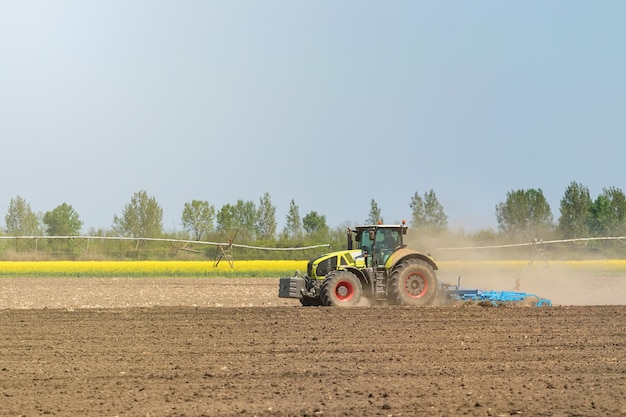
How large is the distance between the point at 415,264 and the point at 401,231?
3.25ft

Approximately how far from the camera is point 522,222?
66250mm

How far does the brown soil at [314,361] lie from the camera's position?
427 inches

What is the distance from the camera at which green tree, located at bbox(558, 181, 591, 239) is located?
73.8 metres

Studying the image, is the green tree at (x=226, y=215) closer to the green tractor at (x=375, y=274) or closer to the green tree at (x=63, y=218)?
the green tree at (x=63, y=218)

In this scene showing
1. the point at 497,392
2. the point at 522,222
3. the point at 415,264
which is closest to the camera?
the point at 497,392

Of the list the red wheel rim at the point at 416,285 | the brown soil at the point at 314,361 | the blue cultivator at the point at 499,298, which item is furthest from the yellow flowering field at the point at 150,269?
the brown soil at the point at 314,361

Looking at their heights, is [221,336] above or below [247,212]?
below

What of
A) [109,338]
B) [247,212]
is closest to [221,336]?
[109,338]

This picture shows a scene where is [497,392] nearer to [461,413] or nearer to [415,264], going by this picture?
[461,413]

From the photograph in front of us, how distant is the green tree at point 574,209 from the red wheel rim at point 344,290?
51.8m

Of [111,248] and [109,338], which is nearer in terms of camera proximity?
[109,338]

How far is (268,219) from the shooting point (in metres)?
87.8

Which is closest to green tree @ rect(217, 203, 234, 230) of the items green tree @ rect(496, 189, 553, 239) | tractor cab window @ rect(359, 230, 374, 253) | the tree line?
the tree line

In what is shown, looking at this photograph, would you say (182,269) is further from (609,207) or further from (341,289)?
(609,207)
